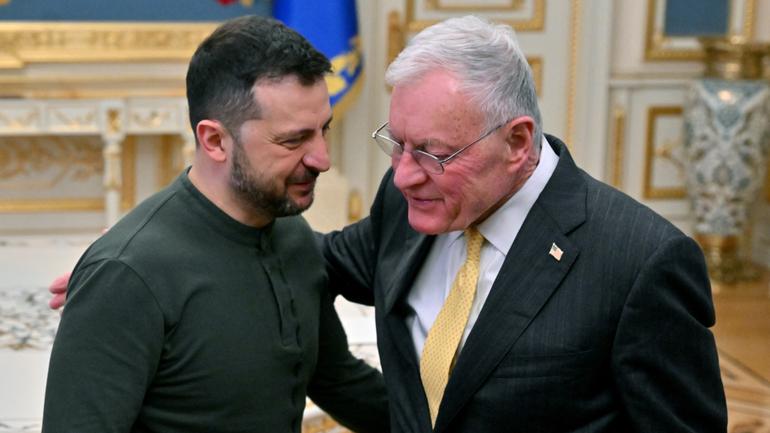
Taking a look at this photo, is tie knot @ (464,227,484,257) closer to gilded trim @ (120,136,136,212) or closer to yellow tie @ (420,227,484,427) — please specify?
yellow tie @ (420,227,484,427)

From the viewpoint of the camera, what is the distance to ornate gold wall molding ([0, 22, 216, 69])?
5133mm

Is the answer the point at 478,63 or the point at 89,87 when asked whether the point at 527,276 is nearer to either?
the point at 478,63

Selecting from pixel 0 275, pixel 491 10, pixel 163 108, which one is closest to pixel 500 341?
pixel 0 275

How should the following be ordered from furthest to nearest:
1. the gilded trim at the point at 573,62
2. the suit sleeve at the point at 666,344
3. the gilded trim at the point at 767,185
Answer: the gilded trim at the point at 767,185 < the gilded trim at the point at 573,62 < the suit sleeve at the point at 666,344

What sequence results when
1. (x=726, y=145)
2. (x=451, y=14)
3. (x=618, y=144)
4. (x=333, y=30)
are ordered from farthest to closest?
(x=618, y=144), (x=451, y=14), (x=726, y=145), (x=333, y=30)

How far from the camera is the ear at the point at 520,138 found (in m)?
1.68

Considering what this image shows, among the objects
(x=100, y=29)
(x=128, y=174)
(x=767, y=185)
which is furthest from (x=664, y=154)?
(x=100, y=29)

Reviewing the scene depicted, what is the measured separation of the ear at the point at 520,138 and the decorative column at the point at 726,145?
3.92 meters

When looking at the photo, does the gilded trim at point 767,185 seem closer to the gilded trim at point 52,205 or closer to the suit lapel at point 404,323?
the gilded trim at point 52,205

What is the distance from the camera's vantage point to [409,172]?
1.69 metres

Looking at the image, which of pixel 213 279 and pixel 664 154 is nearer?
pixel 213 279

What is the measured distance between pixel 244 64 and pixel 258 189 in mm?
190

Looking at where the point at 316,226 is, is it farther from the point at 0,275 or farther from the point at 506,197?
the point at 506,197

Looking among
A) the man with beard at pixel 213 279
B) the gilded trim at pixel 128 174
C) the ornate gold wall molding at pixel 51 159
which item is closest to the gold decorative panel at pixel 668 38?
the gilded trim at pixel 128 174
